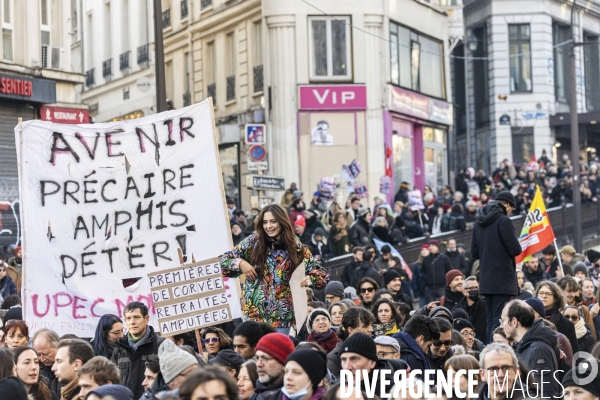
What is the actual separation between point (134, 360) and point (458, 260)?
1262 cm

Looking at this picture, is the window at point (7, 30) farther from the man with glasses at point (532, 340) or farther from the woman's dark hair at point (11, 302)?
the man with glasses at point (532, 340)

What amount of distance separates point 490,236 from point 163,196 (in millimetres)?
3317

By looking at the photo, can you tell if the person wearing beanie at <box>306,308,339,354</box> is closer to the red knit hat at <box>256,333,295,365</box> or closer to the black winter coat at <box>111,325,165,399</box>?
the black winter coat at <box>111,325,165,399</box>

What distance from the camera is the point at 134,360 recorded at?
11.8m

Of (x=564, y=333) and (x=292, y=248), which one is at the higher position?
(x=292, y=248)

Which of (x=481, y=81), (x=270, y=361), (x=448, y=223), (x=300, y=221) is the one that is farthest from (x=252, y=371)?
(x=481, y=81)

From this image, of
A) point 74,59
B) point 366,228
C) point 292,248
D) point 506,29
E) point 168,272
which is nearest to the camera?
point 292,248

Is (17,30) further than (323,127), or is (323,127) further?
(323,127)

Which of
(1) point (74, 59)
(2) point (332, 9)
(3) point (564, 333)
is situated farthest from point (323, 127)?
(3) point (564, 333)

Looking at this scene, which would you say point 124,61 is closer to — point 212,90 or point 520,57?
point 212,90

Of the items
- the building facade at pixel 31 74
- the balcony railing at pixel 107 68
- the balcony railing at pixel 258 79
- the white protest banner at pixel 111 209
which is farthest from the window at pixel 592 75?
the white protest banner at pixel 111 209

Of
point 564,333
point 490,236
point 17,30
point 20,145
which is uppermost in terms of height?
point 17,30

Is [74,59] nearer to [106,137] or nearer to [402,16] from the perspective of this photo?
[402,16]

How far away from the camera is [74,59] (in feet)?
156
